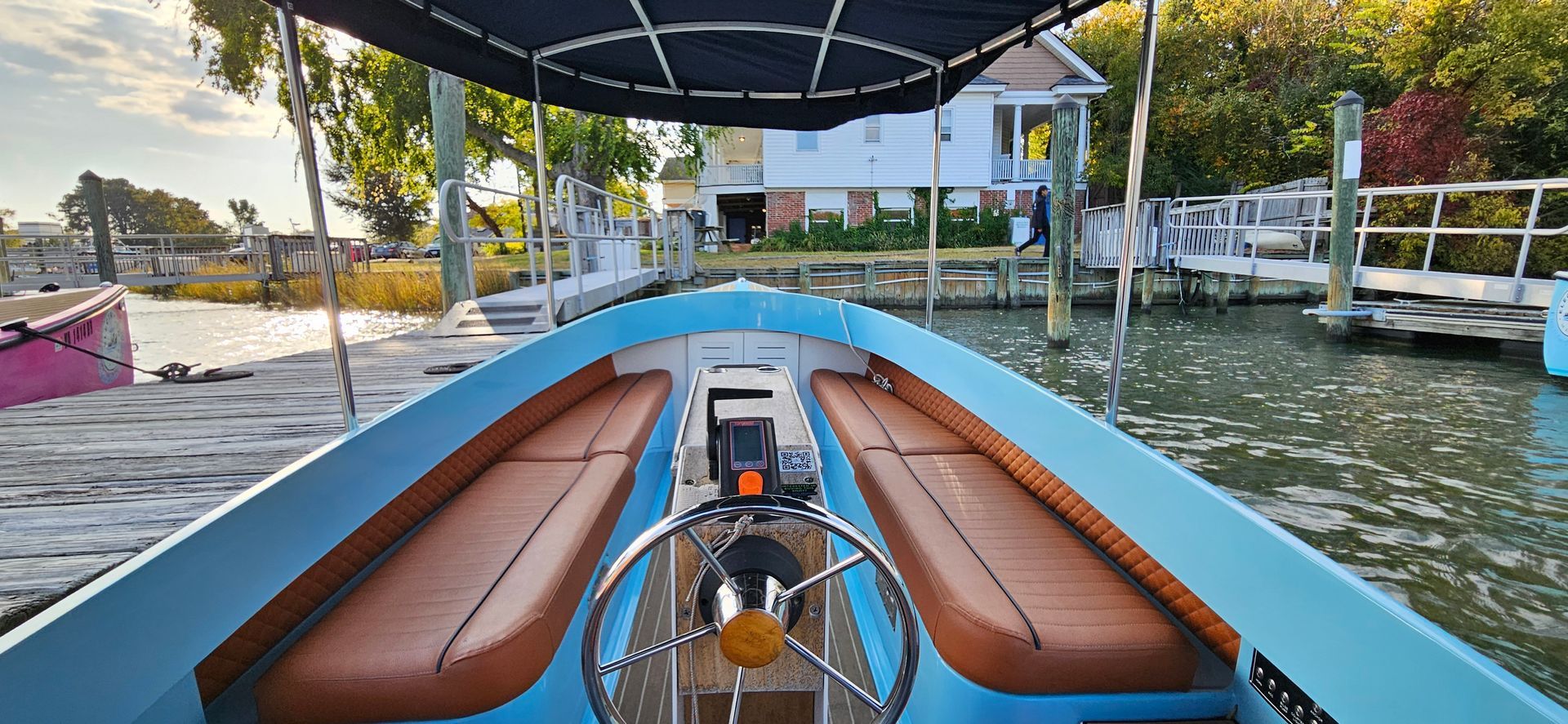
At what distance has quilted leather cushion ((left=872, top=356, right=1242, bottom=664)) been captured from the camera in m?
1.46

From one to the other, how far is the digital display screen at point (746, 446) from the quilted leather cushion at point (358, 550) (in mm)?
956

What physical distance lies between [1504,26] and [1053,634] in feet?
61.9

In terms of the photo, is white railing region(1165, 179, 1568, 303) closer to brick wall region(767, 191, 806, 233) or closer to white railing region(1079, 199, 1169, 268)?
white railing region(1079, 199, 1169, 268)

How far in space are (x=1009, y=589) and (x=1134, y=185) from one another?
3.62 ft

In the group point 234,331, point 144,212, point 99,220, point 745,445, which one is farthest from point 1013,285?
point 144,212

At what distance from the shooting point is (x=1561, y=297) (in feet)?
18.1

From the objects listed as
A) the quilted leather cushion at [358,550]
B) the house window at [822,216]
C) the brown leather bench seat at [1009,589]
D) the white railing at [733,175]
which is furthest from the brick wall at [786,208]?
the brown leather bench seat at [1009,589]

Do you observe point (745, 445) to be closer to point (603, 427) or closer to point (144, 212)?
point (603, 427)

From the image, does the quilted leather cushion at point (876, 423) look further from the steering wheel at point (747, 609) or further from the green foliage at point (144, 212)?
the green foliage at point (144, 212)

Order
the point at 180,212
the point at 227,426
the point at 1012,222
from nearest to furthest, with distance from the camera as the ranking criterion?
the point at 227,426 < the point at 1012,222 < the point at 180,212

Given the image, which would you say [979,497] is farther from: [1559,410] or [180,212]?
[180,212]

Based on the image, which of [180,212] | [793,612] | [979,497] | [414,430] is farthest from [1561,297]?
[180,212]

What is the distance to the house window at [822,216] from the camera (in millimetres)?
19406

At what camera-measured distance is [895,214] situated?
19.7 meters
